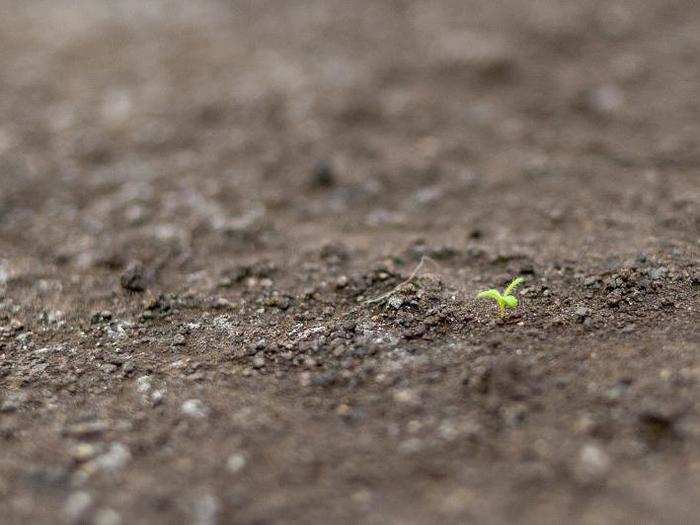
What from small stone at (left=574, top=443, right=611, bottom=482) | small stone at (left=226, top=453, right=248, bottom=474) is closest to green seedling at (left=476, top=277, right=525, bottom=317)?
small stone at (left=574, top=443, right=611, bottom=482)

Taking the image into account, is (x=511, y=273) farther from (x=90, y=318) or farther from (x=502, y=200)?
(x=90, y=318)

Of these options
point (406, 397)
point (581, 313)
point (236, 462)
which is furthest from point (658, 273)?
point (236, 462)

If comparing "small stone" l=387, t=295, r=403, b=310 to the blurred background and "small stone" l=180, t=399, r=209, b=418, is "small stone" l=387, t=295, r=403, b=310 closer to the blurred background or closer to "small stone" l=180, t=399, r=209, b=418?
the blurred background

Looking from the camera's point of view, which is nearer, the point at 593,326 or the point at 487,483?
the point at 487,483

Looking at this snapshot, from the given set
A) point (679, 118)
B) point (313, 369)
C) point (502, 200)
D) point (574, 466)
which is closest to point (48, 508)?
point (313, 369)

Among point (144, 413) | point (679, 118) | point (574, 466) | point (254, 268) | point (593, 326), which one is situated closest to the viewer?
point (574, 466)

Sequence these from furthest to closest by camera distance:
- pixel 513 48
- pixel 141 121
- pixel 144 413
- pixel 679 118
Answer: pixel 513 48 → pixel 141 121 → pixel 679 118 → pixel 144 413
